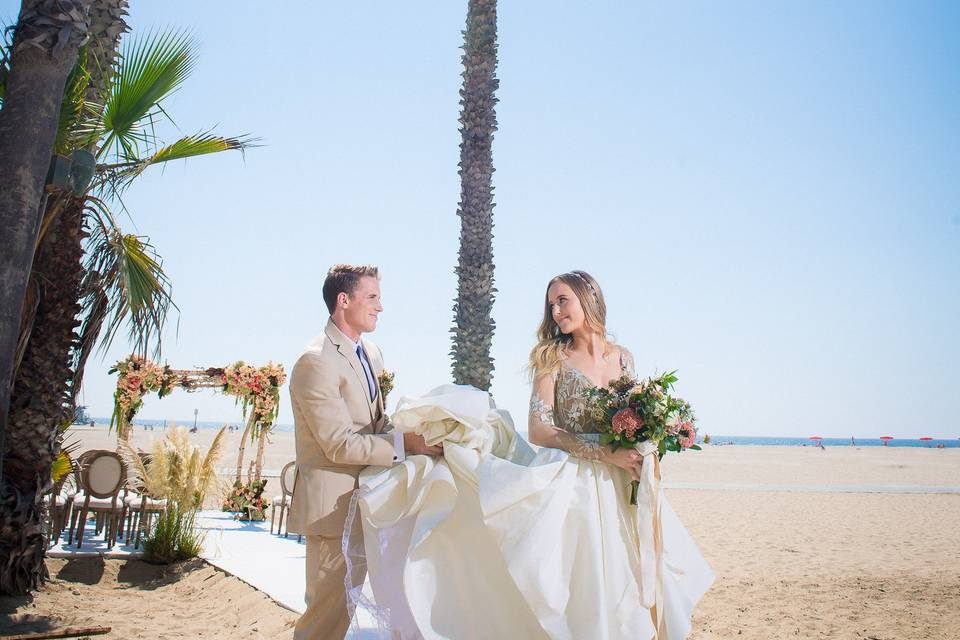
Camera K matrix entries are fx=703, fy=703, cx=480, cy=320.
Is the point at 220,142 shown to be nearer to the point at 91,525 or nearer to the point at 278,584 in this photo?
the point at 278,584

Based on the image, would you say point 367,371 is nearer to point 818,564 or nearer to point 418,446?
point 418,446

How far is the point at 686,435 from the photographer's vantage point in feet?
11.3

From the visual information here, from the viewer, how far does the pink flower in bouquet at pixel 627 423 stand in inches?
131

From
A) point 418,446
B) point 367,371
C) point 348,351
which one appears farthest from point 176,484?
point 418,446

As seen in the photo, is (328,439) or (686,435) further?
(686,435)

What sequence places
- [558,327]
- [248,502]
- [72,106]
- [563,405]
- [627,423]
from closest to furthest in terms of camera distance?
[627,423] < [563,405] < [558,327] < [72,106] < [248,502]

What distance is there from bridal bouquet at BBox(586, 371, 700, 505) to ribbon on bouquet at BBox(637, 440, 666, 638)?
71 mm

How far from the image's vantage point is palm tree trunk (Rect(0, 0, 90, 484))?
165 inches

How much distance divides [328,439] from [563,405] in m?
1.31

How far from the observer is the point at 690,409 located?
350 centimetres

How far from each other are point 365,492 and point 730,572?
24.7 feet

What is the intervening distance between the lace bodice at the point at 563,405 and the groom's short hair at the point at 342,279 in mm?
1103

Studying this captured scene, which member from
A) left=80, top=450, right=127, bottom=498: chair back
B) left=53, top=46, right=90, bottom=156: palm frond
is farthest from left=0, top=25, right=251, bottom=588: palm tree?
left=80, top=450, right=127, bottom=498: chair back

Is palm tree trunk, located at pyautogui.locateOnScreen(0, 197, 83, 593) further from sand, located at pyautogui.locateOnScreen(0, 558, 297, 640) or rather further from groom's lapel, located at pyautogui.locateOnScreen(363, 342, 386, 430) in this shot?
groom's lapel, located at pyautogui.locateOnScreen(363, 342, 386, 430)
